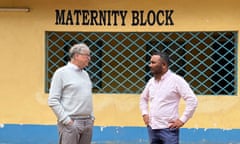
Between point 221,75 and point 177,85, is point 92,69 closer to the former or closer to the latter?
point 221,75

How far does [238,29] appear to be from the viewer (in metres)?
7.32

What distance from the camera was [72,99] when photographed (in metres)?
4.83

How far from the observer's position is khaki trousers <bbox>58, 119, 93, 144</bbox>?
481 cm

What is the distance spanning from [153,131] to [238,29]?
305 cm

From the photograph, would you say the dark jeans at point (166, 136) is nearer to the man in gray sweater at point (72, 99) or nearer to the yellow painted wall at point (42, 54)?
the man in gray sweater at point (72, 99)

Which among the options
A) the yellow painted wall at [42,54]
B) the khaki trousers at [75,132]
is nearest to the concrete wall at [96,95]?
the yellow painted wall at [42,54]

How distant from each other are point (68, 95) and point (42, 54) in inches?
116

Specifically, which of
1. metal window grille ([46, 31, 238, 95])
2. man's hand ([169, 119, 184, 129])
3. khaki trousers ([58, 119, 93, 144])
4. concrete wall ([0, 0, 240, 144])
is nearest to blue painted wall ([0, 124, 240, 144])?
concrete wall ([0, 0, 240, 144])

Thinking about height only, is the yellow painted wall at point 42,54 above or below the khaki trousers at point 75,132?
above

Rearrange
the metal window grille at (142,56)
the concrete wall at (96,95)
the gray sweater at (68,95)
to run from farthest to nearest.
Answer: the metal window grille at (142,56) < the concrete wall at (96,95) < the gray sweater at (68,95)

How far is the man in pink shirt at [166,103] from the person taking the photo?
4.79 metres

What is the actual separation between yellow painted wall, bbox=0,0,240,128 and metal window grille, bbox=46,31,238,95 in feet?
0.55

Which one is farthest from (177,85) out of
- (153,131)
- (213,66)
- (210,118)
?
(213,66)

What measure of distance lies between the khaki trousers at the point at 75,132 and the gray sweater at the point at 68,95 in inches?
3.5
